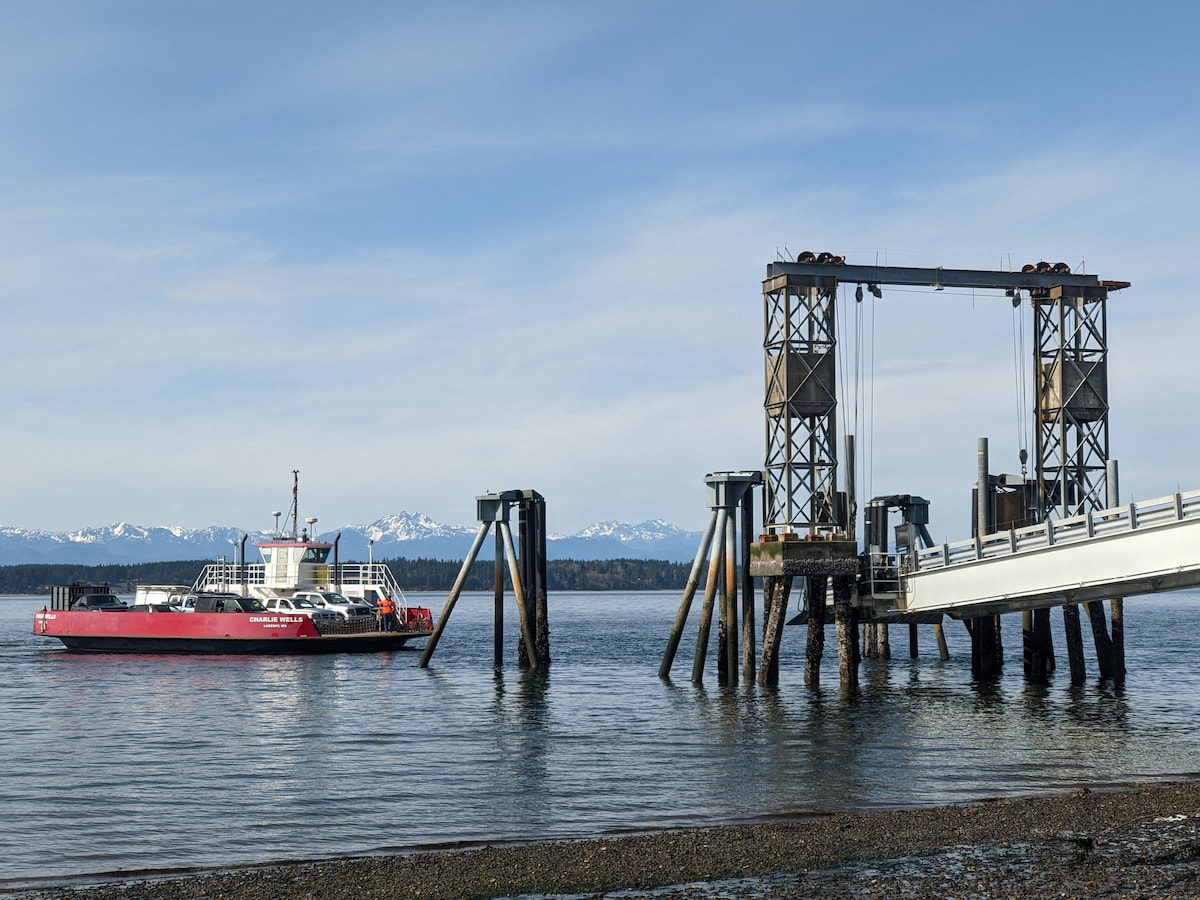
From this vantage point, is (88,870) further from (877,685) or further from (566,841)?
(877,685)

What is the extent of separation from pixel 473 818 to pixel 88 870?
257 inches

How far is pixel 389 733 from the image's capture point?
119ft

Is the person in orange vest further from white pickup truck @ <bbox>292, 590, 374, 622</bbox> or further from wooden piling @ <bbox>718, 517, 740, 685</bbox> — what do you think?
wooden piling @ <bbox>718, 517, 740, 685</bbox>

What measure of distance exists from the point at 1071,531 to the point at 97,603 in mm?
53514

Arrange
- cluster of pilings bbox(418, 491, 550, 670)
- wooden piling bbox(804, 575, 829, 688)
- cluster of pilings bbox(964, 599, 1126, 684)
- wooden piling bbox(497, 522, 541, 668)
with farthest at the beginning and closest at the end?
cluster of pilings bbox(418, 491, 550, 670), wooden piling bbox(497, 522, 541, 668), cluster of pilings bbox(964, 599, 1126, 684), wooden piling bbox(804, 575, 829, 688)

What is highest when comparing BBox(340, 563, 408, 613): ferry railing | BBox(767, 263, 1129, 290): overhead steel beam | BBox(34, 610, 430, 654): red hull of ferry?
BBox(767, 263, 1129, 290): overhead steel beam

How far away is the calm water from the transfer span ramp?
328 cm

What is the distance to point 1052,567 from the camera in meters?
35.4

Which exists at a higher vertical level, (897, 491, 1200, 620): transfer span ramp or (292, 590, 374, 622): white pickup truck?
(897, 491, 1200, 620): transfer span ramp

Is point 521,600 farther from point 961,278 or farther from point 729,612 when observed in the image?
point 961,278

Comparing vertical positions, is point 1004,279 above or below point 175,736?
above

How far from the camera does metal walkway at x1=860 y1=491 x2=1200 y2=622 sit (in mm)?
32188

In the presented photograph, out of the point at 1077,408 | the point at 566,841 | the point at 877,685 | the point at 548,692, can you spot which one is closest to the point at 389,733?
the point at 548,692

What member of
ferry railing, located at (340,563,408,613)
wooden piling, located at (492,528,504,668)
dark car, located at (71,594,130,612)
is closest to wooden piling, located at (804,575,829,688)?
wooden piling, located at (492,528,504,668)
